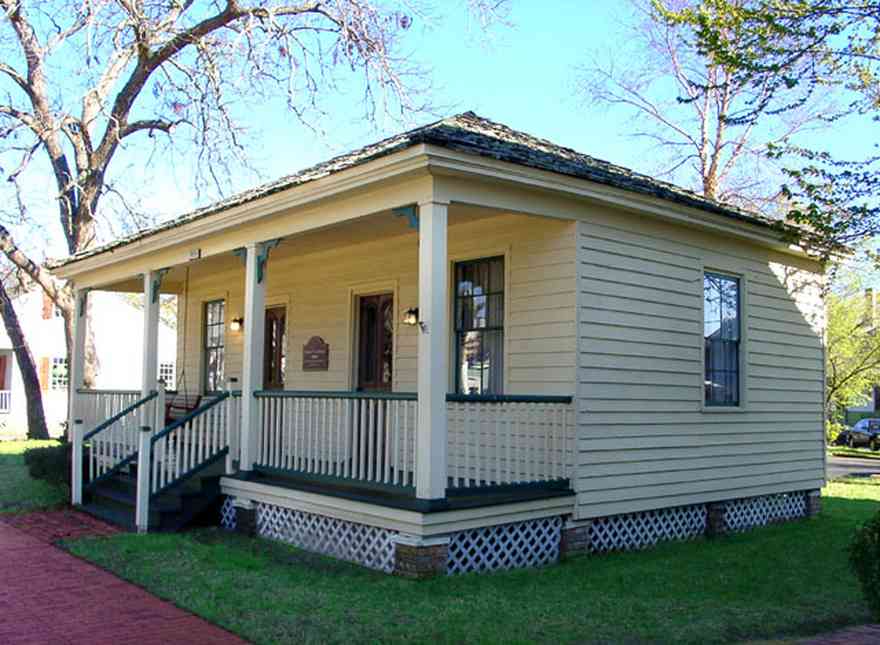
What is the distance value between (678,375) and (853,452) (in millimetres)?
27772

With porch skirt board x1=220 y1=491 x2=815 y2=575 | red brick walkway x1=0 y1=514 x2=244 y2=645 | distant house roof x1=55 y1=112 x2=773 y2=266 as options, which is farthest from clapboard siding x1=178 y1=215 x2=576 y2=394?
red brick walkway x1=0 y1=514 x2=244 y2=645

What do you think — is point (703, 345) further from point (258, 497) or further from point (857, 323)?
point (857, 323)

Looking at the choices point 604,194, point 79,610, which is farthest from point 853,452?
point 79,610

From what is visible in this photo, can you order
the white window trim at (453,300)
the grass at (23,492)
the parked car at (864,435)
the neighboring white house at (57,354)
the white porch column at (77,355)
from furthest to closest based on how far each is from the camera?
the neighboring white house at (57,354)
the parked car at (864,435)
the white porch column at (77,355)
the grass at (23,492)
the white window trim at (453,300)

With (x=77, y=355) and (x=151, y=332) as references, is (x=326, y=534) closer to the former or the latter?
(x=151, y=332)

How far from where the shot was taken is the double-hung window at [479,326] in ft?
32.8

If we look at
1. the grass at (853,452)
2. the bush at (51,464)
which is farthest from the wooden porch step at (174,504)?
the grass at (853,452)

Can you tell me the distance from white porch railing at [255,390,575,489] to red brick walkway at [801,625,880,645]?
301cm

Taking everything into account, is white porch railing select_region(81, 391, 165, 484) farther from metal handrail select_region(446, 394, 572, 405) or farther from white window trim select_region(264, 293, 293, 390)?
metal handrail select_region(446, 394, 572, 405)

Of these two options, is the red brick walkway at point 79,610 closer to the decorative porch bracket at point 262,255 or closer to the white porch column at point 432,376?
the white porch column at point 432,376

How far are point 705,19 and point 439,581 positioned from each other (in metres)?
7.33

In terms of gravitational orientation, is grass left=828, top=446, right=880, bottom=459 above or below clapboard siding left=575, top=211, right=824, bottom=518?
below

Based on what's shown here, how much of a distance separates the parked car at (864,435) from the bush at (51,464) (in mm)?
31614

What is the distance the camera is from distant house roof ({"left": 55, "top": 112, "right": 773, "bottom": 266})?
770cm
